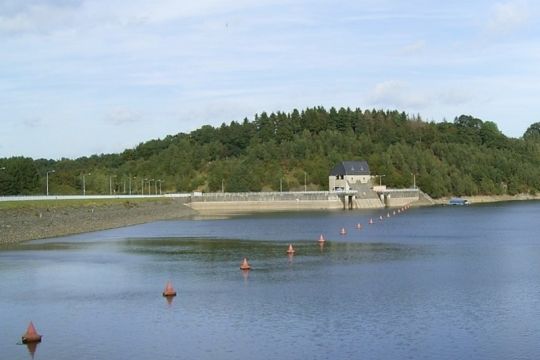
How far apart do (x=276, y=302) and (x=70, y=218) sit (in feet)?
214

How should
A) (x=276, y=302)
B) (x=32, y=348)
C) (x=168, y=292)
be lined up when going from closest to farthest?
(x=32, y=348), (x=276, y=302), (x=168, y=292)

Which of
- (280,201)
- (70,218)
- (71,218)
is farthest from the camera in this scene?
(280,201)

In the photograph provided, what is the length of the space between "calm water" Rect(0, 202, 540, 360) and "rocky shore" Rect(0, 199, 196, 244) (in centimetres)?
1280

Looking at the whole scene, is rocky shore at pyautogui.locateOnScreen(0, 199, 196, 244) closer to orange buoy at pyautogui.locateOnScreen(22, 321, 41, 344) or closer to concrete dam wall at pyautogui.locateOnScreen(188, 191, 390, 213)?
concrete dam wall at pyautogui.locateOnScreen(188, 191, 390, 213)

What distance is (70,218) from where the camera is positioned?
3839 inches

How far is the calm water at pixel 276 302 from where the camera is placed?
28.5 metres

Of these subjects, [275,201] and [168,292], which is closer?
[168,292]

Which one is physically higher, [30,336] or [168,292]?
[168,292]

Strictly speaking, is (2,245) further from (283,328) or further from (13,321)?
(283,328)

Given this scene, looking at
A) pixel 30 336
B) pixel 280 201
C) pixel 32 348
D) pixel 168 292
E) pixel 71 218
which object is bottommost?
pixel 32 348

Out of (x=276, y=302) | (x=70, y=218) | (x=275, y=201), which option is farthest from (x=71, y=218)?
(x=275, y=201)

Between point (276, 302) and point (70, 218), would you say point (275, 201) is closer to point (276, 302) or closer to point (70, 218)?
point (70, 218)

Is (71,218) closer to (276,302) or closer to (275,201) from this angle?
(276,302)

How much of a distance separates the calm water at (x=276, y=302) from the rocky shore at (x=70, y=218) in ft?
42.0
